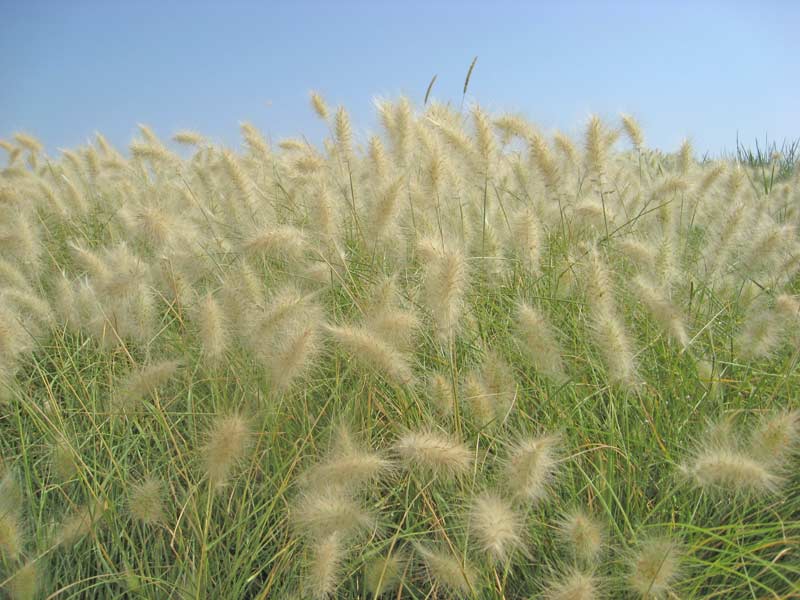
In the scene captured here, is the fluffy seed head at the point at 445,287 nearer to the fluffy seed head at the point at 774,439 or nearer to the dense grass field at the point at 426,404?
the dense grass field at the point at 426,404

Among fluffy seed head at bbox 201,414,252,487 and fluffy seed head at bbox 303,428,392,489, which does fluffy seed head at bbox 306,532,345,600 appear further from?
fluffy seed head at bbox 201,414,252,487

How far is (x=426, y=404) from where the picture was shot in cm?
196

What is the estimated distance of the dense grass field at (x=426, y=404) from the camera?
→ 1521mm

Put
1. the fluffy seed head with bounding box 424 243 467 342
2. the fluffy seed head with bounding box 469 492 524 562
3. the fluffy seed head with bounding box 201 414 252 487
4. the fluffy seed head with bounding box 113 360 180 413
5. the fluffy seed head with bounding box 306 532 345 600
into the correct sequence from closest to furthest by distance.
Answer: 1. the fluffy seed head with bounding box 469 492 524 562
2. the fluffy seed head with bounding box 306 532 345 600
3. the fluffy seed head with bounding box 201 414 252 487
4. the fluffy seed head with bounding box 424 243 467 342
5. the fluffy seed head with bounding box 113 360 180 413

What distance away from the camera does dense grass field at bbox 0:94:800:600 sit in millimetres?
1521

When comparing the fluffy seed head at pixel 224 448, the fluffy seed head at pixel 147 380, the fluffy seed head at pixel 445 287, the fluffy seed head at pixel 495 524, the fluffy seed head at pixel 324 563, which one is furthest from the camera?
the fluffy seed head at pixel 147 380

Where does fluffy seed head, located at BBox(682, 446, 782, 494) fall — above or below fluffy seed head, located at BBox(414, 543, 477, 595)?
above

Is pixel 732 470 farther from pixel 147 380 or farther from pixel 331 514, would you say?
pixel 147 380

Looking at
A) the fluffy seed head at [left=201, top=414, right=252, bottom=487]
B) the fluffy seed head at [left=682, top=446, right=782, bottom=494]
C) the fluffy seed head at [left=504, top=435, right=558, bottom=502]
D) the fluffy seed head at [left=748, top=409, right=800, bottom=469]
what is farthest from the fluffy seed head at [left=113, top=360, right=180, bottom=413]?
the fluffy seed head at [left=748, top=409, right=800, bottom=469]

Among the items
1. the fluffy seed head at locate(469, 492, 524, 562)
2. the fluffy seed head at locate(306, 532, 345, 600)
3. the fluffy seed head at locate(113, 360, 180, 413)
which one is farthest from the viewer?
the fluffy seed head at locate(113, 360, 180, 413)

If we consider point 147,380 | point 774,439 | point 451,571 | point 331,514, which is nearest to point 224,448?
point 331,514

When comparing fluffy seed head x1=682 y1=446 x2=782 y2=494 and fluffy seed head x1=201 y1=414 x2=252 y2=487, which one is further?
fluffy seed head x1=201 y1=414 x2=252 y2=487

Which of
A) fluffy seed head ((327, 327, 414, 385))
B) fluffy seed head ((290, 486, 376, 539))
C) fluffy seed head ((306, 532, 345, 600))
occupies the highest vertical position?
fluffy seed head ((327, 327, 414, 385))

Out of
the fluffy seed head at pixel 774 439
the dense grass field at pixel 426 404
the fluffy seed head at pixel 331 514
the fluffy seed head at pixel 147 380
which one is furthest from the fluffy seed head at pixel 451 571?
the fluffy seed head at pixel 147 380
